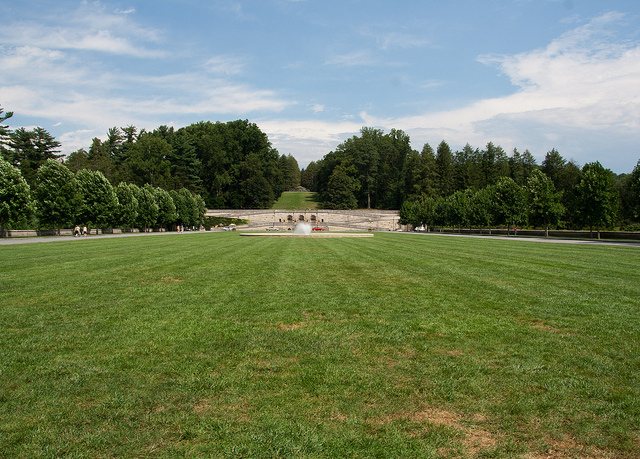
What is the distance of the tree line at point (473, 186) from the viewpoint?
3884 centimetres

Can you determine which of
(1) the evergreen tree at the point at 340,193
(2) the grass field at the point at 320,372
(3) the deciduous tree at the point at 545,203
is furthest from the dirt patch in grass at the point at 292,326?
(1) the evergreen tree at the point at 340,193

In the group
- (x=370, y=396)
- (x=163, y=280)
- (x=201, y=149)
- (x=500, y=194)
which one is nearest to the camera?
(x=370, y=396)

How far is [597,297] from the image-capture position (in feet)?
27.5

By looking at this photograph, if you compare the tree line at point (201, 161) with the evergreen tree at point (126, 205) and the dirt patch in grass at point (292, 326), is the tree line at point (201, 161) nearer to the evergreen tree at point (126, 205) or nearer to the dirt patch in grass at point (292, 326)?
the evergreen tree at point (126, 205)

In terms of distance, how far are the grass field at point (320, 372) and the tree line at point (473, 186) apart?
3638cm

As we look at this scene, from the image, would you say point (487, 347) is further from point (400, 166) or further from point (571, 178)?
point (400, 166)

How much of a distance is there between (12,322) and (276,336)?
14.6 ft

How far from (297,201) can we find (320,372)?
4508 inches

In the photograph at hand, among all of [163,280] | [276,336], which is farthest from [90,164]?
[276,336]

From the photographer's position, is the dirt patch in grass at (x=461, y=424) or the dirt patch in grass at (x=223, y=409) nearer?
the dirt patch in grass at (x=461, y=424)

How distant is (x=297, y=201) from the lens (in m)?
118

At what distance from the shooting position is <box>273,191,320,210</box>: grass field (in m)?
112

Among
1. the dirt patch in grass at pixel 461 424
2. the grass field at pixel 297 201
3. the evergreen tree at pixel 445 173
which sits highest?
the evergreen tree at pixel 445 173

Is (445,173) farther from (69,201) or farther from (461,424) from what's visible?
(461,424)
